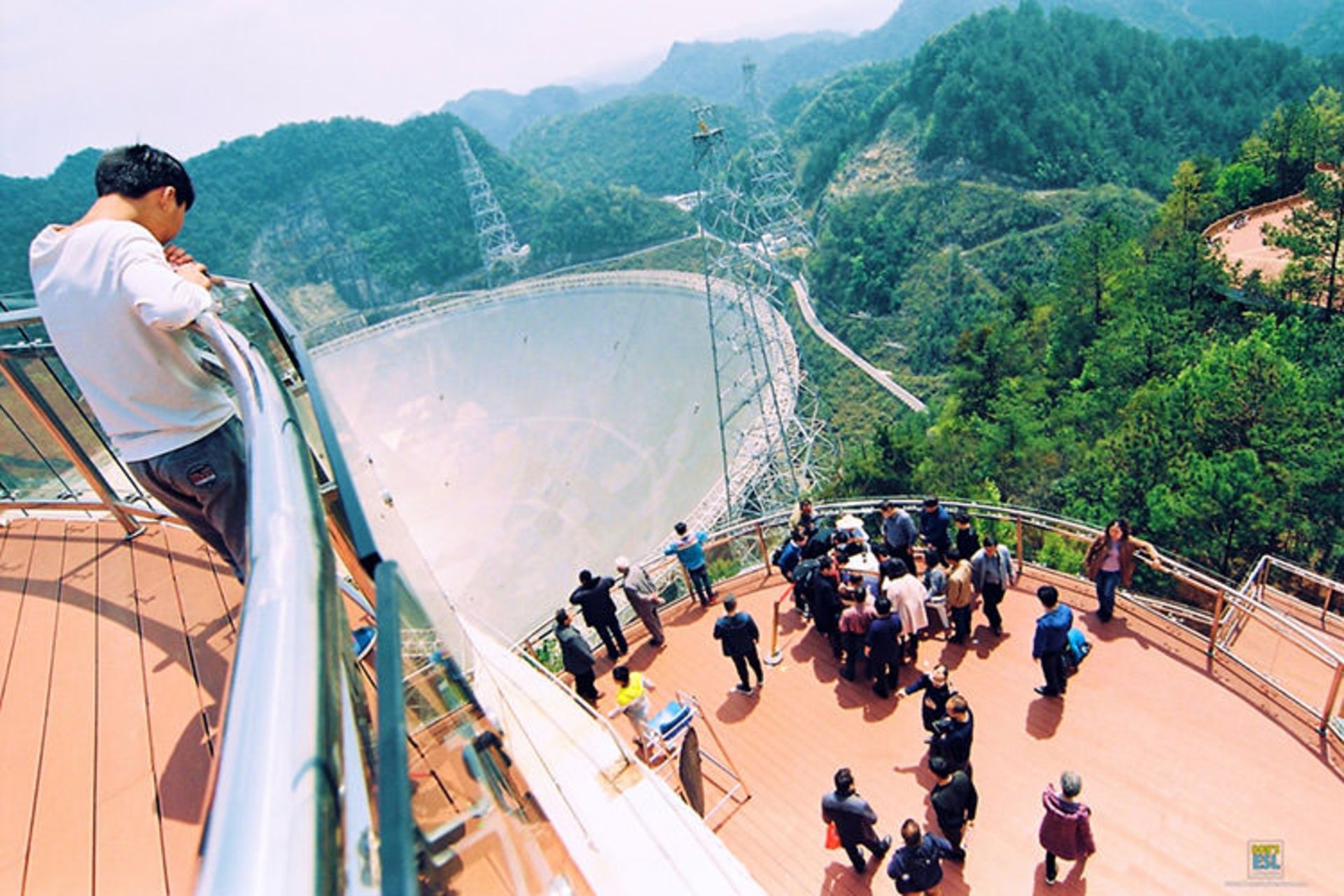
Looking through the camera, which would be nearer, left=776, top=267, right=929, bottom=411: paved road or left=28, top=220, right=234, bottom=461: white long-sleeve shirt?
left=28, top=220, right=234, bottom=461: white long-sleeve shirt

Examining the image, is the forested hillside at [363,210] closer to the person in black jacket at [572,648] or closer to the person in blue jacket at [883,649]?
the person in black jacket at [572,648]

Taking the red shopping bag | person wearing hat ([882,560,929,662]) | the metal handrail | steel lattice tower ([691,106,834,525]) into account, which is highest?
the metal handrail

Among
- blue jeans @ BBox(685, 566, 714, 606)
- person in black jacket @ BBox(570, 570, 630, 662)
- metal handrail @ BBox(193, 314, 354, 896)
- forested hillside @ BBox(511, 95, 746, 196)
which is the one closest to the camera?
metal handrail @ BBox(193, 314, 354, 896)

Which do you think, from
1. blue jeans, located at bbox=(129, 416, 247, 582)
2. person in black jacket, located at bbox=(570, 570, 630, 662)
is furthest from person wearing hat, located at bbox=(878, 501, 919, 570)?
blue jeans, located at bbox=(129, 416, 247, 582)

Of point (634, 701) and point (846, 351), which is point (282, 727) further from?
point (846, 351)

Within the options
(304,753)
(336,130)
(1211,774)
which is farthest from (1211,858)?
(336,130)

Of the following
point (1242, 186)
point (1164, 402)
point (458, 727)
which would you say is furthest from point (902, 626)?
point (1242, 186)

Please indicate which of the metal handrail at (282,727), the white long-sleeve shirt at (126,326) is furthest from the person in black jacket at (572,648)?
the metal handrail at (282,727)

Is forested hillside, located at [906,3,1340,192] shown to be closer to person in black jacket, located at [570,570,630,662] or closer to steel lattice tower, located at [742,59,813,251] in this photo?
steel lattice tower, located at [742,59,813,251]
